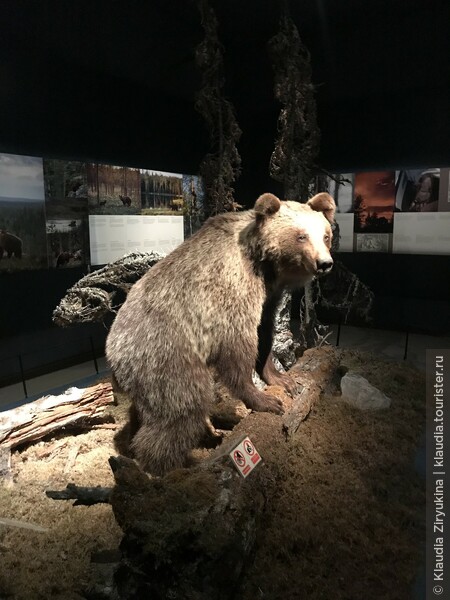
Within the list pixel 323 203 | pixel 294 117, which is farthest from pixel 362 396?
pixel 294 117

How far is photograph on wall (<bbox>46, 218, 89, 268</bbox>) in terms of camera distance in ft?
15.0

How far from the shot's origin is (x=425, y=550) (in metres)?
2.32

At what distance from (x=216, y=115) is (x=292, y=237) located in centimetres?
226

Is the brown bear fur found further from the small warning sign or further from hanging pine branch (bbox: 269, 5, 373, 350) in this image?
the small warning sign

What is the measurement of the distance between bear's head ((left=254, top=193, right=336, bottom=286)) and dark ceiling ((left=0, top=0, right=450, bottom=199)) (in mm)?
2475

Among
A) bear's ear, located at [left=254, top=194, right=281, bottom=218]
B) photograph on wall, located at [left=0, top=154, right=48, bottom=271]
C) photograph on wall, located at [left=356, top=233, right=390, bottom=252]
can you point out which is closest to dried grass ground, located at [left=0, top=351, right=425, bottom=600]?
bear's ear, located at [left=254, top=194, right=281, bottom=218]

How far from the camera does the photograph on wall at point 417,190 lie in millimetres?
4676

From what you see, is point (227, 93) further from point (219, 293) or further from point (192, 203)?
point (219, 293)

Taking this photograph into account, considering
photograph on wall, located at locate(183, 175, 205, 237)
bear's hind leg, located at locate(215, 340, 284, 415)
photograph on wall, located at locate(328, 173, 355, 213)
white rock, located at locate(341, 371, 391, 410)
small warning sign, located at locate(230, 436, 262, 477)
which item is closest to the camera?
small warning sign, located at locate(230, 436, 262, 477)

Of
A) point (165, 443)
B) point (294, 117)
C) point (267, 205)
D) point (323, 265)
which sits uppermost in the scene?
point (294, 117)

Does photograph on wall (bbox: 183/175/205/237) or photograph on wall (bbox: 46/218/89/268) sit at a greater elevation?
photograph on wall (bbox: 183/175/205/237)

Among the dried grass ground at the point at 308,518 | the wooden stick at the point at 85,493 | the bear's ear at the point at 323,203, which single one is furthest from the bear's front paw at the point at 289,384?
the wooden stick at the point at 85,493

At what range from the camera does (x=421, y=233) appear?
15.6ft

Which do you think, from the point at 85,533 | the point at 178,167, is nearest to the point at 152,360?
the point at 85,533
